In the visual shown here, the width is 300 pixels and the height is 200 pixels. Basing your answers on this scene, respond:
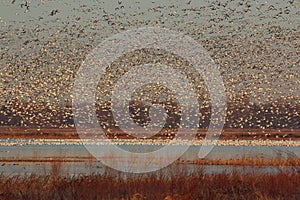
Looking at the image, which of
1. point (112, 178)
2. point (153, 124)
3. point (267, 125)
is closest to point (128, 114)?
point (153, 124)

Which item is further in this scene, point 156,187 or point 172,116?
point 172,116

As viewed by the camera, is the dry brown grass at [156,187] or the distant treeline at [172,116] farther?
the distant treeline at [172,116]

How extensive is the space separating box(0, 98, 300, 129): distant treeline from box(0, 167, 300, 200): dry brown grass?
6762cm

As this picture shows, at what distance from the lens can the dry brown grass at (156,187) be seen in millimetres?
13219

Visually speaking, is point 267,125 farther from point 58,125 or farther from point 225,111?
point 58,125

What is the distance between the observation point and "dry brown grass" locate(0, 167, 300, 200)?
13.2 m

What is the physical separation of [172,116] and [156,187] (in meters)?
80.9

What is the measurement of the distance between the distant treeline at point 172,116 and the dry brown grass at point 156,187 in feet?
222

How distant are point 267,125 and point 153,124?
14150 millimetres

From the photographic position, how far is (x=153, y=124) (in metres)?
96.2

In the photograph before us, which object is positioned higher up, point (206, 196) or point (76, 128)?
point (206, 196)

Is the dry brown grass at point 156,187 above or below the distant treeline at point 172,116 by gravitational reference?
above

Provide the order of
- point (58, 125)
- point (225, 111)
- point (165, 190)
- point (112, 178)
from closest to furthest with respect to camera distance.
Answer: point (165, 190), point (112, 178), point (225, 111), point (58, 125)

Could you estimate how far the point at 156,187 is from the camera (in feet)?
48.1
